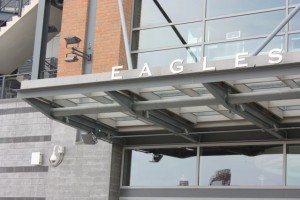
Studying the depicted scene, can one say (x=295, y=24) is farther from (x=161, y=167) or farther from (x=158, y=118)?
(x=161, y=167)

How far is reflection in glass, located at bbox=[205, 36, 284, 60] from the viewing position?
40.6 ft

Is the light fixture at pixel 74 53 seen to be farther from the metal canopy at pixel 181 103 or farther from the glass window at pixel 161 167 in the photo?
the glass window at pixel 161 167

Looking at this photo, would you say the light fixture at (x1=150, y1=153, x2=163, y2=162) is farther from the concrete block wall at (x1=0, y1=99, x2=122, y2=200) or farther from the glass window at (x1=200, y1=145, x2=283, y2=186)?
the glass window at (x1=200, y1=145, x2=283, y2=186)

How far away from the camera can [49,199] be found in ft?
46.8

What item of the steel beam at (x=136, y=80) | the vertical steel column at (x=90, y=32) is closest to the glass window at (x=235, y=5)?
the vertical steel column at (x=90, y=32)

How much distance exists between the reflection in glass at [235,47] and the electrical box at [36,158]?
15.6ft

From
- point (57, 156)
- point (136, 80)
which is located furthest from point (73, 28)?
point (136, 80)

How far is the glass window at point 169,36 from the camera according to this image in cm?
1344

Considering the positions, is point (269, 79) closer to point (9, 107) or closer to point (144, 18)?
point (144, 18)

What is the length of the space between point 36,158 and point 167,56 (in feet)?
13.2

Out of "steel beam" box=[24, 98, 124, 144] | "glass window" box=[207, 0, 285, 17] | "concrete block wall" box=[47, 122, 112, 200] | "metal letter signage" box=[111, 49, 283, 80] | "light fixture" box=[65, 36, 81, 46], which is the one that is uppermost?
"glass window" box=[207, 0, 285, 17]

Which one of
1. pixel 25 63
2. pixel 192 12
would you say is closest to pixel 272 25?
pixel 192 12

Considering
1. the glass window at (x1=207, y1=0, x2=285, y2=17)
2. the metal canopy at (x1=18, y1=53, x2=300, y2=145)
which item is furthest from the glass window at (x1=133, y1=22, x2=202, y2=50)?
the metal canopy at (x1=18, y1=53, x2=300, y2=145)

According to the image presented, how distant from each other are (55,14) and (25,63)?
3234 mm
